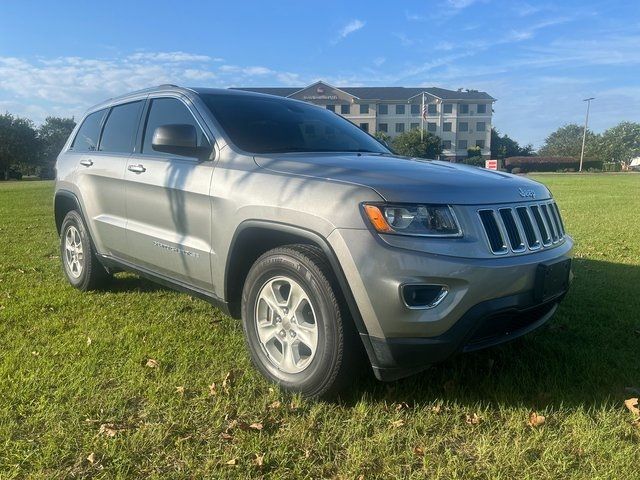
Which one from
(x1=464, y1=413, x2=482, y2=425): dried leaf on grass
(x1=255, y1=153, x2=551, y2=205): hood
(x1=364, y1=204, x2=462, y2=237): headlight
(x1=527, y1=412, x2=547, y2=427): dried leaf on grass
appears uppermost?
(x1=255, y1=153, x2=551, y2=205): hood

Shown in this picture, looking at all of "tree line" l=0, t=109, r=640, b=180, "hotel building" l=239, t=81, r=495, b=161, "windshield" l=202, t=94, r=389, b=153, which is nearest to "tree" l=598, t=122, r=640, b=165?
"tree line" l=0, t=109, r=640, b=180

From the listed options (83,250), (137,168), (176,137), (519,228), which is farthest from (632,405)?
(83,250)

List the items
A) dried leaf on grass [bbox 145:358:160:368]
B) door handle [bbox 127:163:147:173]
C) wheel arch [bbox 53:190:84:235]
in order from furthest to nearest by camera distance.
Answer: wheel arch [bbox 53:190:84:235]
door handle [bbox 127:163:147:173]
dried leaf on grass [bbox 145:358:160:368]

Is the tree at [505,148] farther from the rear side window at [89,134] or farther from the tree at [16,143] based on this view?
the rear side window at [89,134]

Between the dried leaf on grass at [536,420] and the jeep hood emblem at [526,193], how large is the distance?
45.9 inches

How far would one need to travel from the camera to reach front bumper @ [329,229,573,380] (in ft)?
8.00

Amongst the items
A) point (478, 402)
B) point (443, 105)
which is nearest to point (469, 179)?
point (478, 402)

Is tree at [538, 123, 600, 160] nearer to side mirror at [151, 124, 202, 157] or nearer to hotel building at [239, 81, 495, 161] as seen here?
hotel building at [239, 81, 495, 161]

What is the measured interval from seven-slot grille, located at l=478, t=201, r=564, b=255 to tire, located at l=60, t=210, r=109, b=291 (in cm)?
359

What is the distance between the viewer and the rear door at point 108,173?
4.29 metres

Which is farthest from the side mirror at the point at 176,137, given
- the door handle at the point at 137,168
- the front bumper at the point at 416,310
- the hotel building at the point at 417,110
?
the hotel building at the point at 417,110

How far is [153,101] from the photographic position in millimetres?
4254

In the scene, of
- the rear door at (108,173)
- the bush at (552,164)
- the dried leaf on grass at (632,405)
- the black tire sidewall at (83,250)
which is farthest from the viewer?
the bush at (552,164)

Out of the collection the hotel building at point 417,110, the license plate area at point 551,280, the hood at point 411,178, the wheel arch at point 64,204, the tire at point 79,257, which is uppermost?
the hotel building at point 417,110
